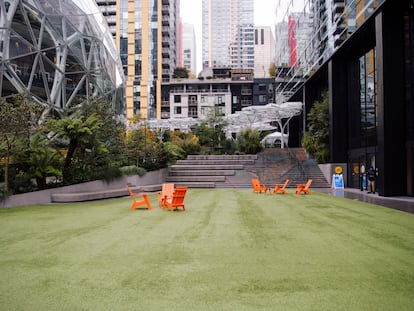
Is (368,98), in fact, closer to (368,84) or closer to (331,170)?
(368,84)

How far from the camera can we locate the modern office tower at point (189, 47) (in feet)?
625

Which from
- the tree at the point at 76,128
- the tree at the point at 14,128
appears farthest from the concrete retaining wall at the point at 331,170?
the tree at the point at 14,128

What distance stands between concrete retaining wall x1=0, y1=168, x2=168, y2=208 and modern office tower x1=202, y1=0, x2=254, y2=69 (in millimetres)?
163443

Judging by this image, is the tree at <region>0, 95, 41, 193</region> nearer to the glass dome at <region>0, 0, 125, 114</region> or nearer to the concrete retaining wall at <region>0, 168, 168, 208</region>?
the concrete retaining wall at <region>0, 168, 168, 208</region>

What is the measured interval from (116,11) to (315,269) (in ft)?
259

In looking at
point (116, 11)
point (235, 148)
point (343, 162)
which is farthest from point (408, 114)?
point (116, 11)

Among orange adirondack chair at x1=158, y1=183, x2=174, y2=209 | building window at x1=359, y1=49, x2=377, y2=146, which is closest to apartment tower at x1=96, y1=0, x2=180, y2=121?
building window at x1=359, y1=49, x2=377, y2=146

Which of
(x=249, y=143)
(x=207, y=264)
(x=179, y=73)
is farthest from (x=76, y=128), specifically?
(x=179, y=73)

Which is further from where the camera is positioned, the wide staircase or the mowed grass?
the wide staircase

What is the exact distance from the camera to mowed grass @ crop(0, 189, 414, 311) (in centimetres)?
474

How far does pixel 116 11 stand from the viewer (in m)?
77.6

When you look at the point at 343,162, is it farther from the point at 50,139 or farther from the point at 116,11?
the point at 116,11

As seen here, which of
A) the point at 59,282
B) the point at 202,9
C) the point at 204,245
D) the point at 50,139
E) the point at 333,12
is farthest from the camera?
the point at 202,9

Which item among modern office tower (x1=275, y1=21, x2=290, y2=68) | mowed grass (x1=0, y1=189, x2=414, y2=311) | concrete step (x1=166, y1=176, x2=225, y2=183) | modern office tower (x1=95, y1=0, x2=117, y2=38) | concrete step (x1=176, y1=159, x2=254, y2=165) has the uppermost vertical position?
modern office tower (x1=95, y1=0, x2=117, y2=38)
